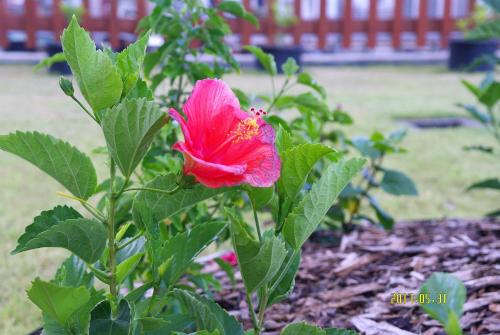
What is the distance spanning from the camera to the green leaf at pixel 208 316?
84 cm

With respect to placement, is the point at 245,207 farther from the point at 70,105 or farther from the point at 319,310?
the point at 70,105

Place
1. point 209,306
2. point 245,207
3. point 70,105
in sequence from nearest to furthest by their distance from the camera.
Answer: point 209,306
point 245,207
point 70,105

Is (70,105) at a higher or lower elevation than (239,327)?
lower

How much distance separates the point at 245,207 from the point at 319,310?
11.7 inches

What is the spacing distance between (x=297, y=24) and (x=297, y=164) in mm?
Result: 9718

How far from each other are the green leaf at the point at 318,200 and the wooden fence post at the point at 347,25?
986 cm

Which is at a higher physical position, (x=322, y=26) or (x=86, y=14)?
(x=86, y=14)

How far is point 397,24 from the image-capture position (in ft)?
34.9

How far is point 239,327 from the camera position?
2.92 ft

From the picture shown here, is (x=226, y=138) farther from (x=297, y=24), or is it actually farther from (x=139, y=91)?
(x=297, y=24)

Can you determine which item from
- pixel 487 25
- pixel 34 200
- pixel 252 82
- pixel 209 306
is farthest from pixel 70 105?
pixel 209 306

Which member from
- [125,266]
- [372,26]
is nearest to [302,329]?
[125,266]

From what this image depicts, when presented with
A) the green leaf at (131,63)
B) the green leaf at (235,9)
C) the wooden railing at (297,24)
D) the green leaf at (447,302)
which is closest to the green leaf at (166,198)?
the green leaf at (131,63)

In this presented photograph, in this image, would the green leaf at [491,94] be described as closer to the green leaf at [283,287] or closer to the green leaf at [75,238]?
the green leaf at [283,287]
